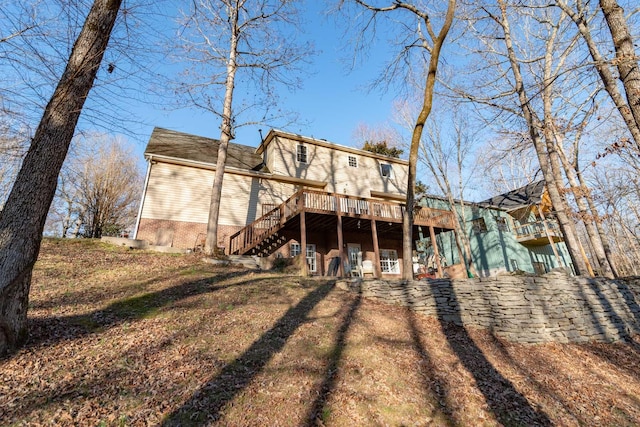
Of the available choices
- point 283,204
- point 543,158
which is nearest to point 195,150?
point 283,204

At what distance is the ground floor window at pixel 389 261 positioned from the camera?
17453 mm

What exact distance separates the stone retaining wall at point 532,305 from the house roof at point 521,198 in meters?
14.4

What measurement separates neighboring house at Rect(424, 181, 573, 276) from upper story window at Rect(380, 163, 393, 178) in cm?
399

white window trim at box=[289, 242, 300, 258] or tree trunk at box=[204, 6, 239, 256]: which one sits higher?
tree trunk at box=[204, 6, 239, 256]

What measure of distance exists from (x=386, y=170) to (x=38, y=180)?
19224mm

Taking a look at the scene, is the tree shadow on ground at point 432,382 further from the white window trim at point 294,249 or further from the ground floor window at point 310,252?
the white window trim at point 294,249

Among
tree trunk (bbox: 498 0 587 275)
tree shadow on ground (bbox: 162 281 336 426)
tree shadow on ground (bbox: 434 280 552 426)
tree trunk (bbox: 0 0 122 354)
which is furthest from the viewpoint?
tree trunk (bbox: 498 0 587 275)

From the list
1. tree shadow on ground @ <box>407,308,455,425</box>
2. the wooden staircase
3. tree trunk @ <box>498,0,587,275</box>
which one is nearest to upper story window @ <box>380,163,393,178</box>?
the wooden staircase

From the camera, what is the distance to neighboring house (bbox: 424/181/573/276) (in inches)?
786

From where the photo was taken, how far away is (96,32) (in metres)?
4.46

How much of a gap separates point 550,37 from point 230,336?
15110 millimetres

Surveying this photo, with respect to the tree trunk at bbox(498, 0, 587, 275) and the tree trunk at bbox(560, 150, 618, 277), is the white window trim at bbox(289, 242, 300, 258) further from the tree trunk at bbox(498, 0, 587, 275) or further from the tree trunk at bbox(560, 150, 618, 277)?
the tree trunk at bbox(560, 150, 618, 277)

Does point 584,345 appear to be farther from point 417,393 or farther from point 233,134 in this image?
point 233,134

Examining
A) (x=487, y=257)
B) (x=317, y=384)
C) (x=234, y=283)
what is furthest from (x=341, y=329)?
(x=487, y=257)
